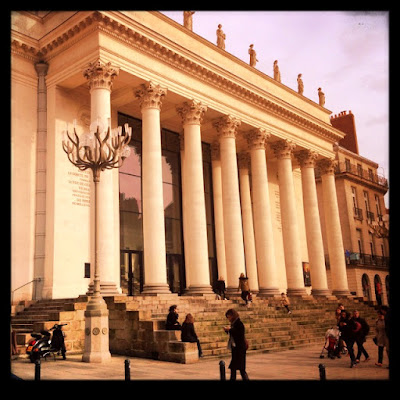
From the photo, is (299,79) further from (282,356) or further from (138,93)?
(282,356)

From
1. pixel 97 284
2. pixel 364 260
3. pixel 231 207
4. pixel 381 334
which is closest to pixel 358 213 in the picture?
pixel 364 260

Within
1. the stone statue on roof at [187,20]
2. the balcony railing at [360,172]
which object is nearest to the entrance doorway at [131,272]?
the stone statue on roof at [187,20]

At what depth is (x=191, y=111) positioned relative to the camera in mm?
25219

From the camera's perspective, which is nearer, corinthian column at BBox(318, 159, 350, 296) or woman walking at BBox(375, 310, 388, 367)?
woman walking at BBox(375, 310, 388, 367)

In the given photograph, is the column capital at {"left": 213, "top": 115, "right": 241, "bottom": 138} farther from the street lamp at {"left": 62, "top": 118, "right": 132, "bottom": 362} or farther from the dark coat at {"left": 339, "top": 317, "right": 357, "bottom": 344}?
the dark coat at {"left": 339, "top": 317, "right": 357, "bottom": 344}

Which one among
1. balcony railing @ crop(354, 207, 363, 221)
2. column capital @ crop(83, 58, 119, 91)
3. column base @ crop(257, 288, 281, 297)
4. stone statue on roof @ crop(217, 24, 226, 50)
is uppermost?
stone statue on roof @ crop(217, 24, 226, 50)

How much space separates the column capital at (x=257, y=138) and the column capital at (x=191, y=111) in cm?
522

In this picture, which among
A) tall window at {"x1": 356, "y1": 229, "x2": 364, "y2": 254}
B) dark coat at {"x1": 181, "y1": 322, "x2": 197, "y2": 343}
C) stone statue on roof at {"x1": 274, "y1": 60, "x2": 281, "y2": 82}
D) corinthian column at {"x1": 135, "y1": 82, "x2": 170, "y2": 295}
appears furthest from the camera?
tall window at {"x1": 356, "y1": 229, "x2": 364, "y2": 254}

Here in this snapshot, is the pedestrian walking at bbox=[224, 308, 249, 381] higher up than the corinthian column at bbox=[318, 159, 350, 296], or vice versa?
the corinthian column at bbox=[318, 159, 350, 296]

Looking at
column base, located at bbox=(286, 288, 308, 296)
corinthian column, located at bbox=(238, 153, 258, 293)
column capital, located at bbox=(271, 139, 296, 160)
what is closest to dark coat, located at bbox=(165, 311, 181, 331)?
column base, located at bbox=(286, 288, 308, 296)

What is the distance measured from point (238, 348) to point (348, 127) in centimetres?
4609

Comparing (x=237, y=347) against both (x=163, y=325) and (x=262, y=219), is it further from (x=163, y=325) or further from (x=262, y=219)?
(x=262, y=219)

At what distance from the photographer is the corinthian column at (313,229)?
32.9m

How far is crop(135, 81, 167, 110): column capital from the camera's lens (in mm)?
22933
